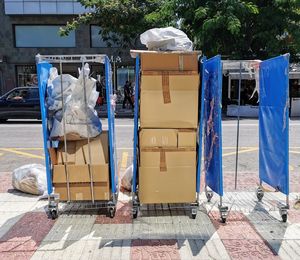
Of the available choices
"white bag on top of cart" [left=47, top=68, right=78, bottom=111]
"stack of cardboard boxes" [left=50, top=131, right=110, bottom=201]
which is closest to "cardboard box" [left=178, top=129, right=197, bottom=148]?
"stack of cardboard boxes" [left=50, top=131, right=110, bottom=201]

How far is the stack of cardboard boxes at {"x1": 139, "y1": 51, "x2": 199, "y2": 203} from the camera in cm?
453

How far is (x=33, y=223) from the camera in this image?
4754 mm

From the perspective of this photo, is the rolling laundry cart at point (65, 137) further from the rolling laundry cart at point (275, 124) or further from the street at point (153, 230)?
the rolling laundry cart at point (275, 124)

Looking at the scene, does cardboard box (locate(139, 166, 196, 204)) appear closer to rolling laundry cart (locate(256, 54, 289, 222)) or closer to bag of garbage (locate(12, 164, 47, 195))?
rolling laundry cart (locate(256, 54, 289, 222))

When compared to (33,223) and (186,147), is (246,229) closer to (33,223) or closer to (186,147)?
(186,147)

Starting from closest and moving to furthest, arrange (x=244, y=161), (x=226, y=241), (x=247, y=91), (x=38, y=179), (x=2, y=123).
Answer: (x=226, y=241)
(x=38, y=179)
(x=244, y=161)
(x=2, y=123)
(x=247, y=91)

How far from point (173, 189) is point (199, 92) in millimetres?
1230

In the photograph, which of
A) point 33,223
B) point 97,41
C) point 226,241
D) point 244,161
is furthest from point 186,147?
point 97,41

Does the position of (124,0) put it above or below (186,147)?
above

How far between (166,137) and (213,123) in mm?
649

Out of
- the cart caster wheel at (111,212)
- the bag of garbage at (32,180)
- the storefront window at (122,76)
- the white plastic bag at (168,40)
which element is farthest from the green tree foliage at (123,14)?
the cart caster wheel at (111,212)

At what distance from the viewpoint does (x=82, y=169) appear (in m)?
4.79

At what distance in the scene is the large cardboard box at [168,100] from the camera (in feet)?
14.9

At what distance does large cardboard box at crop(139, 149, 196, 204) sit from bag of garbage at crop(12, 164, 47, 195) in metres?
1.90
